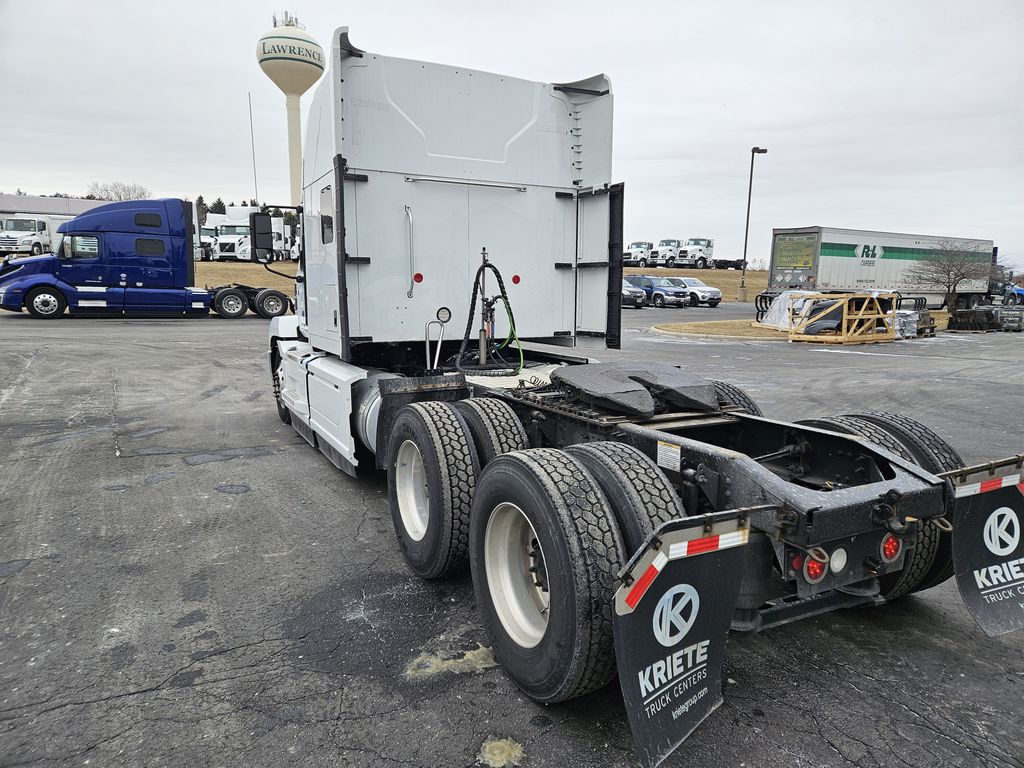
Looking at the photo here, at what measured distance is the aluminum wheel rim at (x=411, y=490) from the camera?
4.10 metres

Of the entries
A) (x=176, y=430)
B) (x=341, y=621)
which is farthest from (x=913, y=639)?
(x=176, y=430)

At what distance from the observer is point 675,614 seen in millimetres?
2158

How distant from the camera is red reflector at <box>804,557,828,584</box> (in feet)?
7.77

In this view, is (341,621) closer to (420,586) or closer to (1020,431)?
(420,586)

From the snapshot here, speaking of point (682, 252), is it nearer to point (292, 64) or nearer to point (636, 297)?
point (636, 297)

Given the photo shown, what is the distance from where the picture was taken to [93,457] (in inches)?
252

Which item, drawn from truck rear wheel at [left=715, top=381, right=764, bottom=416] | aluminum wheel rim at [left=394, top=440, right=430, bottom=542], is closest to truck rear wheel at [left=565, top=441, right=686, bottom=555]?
aluminum wheel rim at [left=394, top=440, right=430, bottom=542]

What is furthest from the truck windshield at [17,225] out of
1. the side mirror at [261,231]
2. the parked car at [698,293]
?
the side mirror at [261,231]

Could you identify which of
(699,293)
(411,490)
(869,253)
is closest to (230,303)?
(411,490)

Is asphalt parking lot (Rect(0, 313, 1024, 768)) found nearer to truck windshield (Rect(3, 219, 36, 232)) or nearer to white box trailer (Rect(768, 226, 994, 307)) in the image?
white box trailer (Rect(768, 226, 994, 307))

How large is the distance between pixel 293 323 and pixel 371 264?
3065mm

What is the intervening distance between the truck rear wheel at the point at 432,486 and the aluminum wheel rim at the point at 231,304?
20.5 meters

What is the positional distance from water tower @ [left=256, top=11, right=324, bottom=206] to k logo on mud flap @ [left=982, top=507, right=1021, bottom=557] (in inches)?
2061

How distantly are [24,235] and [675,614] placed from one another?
48.1 meters
